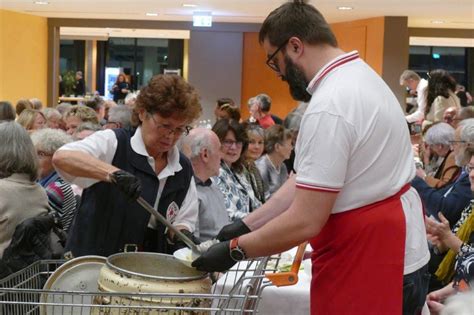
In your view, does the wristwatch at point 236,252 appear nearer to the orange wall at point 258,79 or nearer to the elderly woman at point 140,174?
the elderly woman at point 140,174

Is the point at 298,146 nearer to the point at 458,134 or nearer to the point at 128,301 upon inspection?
the point at 128,301

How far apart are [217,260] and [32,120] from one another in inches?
233

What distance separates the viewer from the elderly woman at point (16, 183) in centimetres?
321

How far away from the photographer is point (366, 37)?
44.5 feet

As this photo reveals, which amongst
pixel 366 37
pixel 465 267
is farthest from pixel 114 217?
pixel 366 37

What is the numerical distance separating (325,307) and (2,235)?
1.69 m

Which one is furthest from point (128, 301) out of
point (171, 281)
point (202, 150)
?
point (202, 150)

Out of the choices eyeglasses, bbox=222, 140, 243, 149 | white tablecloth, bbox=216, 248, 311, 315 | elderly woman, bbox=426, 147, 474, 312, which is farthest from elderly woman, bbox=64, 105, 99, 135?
white tablecloth, bbox=216, 248, 311, 315

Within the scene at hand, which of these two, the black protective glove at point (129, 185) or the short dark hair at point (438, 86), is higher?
the short dark hair at point (438, 86)

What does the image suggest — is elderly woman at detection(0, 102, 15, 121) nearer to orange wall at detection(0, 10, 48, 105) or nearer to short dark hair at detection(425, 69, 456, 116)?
short dark hair at detection(425, 69, 456, 116)

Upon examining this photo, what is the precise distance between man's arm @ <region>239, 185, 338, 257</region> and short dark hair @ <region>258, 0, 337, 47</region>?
0.42 meters

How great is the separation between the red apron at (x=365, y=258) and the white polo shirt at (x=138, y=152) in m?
0.80

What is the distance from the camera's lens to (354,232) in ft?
6.32

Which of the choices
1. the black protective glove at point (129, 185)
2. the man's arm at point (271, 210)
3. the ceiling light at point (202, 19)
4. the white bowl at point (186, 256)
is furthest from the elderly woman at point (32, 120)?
the ceiling light at point (202, 19)
